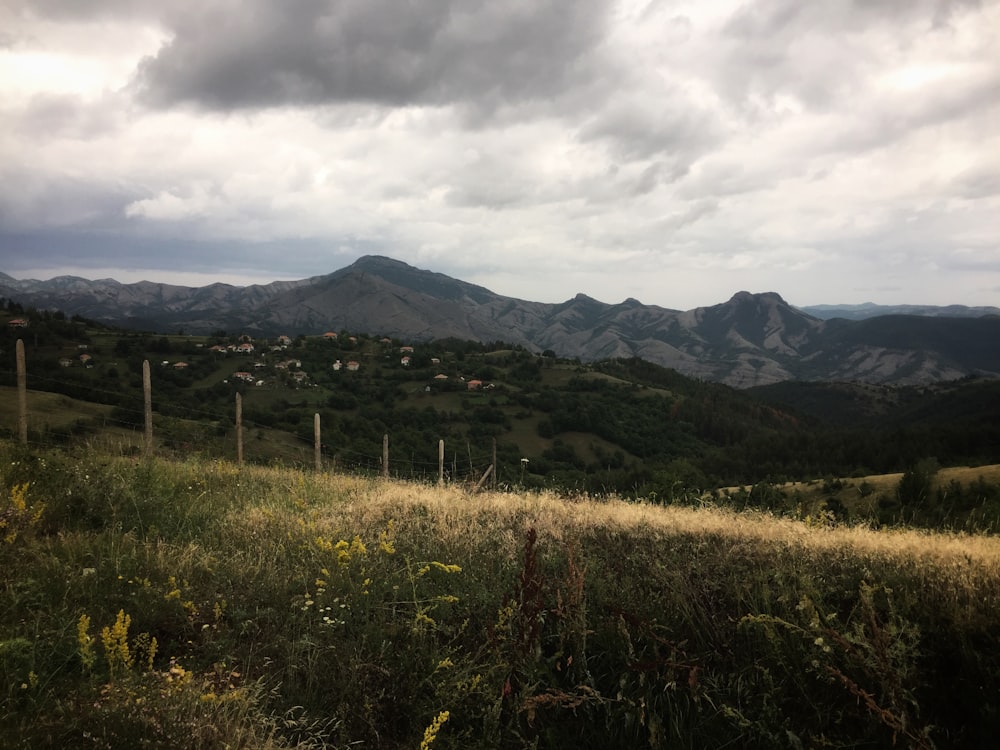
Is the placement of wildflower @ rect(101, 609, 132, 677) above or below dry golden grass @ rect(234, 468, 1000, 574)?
above

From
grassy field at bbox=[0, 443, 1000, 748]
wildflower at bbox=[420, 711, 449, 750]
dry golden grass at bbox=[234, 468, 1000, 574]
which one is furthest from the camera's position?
dry golden grass at bbox=[234, 468, 1000, 574]

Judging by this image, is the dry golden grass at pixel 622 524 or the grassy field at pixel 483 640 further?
the dry golden grass at pixel 622 524

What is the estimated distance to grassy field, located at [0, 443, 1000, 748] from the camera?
119 inches

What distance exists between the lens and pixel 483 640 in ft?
12.7

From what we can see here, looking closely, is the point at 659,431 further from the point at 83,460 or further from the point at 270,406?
the point at 83,460

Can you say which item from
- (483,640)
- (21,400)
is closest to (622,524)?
Result: (483,640)

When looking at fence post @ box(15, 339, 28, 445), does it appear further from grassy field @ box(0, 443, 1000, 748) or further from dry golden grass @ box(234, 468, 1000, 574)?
dry golden grass @ box(234, 468, 1000, 574)

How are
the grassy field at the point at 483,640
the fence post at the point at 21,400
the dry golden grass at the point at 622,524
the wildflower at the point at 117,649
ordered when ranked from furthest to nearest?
the fence post at the point at 21,400, the dry golden grass at the point at 622,524, the wildflower at the point at 117,649, the grassy field at the point at 483,640

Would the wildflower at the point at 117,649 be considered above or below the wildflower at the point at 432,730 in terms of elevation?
above

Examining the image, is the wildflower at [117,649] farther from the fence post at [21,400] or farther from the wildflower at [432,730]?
the fence post at [21,400]

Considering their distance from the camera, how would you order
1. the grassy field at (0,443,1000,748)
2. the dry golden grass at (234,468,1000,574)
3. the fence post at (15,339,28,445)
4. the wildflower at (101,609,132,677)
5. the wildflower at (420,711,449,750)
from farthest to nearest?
1. the fence post at (15,339,28,445)
2. the dry golden grass at (234,468,1000,574)
3. the wildflower at (101,609,132,677)
4. the grassy field at (0,443,1000,748)
5. the wildflower at (420,711,449,750)

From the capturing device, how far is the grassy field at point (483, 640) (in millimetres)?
3035

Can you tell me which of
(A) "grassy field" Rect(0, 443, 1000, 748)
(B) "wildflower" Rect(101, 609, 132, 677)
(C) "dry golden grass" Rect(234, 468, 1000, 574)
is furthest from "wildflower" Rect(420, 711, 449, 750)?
(C) "dry golden grass" Rect(234, 468, 1000, 574)

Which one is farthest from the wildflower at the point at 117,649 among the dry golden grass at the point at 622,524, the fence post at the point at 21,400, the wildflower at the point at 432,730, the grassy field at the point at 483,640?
the fence post at the point at 21,400
